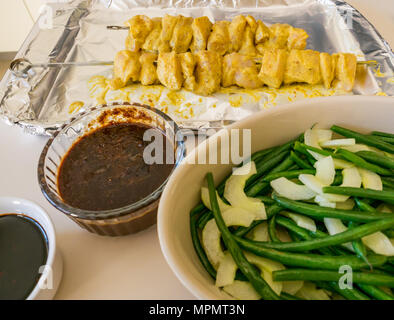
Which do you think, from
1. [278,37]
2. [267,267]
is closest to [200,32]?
[278,37]

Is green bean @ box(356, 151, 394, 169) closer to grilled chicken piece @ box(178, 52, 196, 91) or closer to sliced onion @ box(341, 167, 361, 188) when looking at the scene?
sliced onion @ box(341, 167, 361, 188)

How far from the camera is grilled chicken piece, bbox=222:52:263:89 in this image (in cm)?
161

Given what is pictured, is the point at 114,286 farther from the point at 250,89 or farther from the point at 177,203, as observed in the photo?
the point at 250,89

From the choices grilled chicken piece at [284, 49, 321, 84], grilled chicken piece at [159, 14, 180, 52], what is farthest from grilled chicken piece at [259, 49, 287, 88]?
grilled chicken piece at [159, 14, 180, 52]

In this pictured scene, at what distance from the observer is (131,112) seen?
4.04 ft

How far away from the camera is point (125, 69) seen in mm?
1675

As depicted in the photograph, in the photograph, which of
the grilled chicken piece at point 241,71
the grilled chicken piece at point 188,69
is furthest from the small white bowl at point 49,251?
the grilled chicken piece at point 241,71

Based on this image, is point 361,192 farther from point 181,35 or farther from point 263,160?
point 181,35

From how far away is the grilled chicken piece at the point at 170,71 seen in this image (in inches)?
63.2

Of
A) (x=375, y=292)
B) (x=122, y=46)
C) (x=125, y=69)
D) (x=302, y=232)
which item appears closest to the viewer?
(x=375, y=292)

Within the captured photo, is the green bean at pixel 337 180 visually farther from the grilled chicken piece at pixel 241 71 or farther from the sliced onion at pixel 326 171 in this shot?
the grilled chicken piece at pixel 241 71

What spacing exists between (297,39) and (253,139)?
1012mm

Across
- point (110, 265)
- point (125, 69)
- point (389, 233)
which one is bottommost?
point (110, 265)

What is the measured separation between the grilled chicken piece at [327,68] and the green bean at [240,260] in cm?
106
